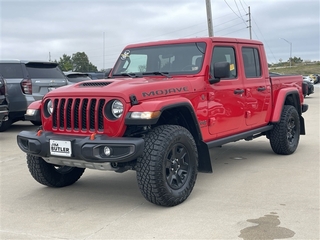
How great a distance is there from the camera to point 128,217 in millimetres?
4348

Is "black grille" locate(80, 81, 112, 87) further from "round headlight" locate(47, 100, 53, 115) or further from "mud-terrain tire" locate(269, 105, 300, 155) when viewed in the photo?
"mud-terrain tire" locate(269, 105, 300, 155)

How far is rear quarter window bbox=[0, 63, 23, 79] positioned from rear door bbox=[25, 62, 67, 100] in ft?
0.68

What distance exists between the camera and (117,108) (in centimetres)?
441

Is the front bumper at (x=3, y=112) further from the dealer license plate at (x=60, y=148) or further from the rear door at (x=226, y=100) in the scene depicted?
the rear door at (x=226, y=100)

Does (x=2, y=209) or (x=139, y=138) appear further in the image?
(x=2, y=209)

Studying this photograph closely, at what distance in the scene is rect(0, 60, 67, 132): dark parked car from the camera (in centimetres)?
1029

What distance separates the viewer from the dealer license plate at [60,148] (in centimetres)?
441

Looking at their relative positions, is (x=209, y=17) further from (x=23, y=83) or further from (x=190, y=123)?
(x=190, y=123)

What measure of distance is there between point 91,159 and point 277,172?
9.85 ft

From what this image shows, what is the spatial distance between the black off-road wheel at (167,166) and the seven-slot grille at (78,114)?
574 millimetres

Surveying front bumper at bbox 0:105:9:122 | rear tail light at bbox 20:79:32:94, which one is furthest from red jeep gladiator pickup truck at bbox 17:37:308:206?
rear tail light at bbox 20:79:32:94

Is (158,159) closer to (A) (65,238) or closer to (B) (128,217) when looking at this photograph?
(B) (128,217)

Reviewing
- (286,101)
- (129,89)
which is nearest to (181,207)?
(129,89)

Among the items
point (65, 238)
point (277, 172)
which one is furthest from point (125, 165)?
point (277, 172)
